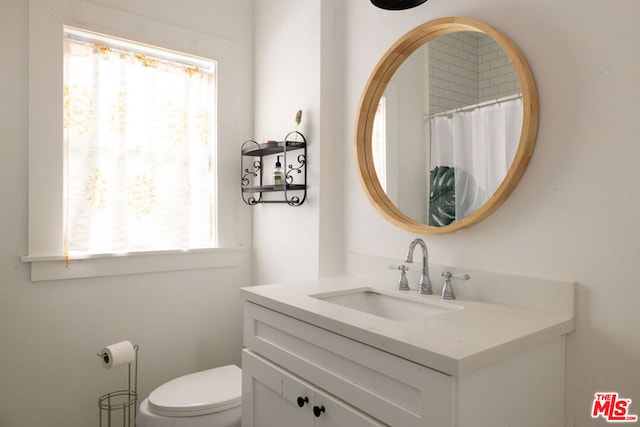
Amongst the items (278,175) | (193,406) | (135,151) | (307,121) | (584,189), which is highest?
(307,121)

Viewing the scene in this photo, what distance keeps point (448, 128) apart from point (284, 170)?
0.81 meters

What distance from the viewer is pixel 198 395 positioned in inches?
64.6

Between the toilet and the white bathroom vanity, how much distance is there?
15 cm

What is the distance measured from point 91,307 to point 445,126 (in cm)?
175

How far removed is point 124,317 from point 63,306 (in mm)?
267

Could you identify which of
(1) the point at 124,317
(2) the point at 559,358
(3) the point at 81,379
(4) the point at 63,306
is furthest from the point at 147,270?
(2) the point at 559,358

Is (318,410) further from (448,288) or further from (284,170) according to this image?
(284,170)

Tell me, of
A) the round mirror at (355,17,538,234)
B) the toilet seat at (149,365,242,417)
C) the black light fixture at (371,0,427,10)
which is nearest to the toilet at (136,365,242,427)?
the toilet seat at (149,365,242,417)

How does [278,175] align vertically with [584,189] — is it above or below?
above

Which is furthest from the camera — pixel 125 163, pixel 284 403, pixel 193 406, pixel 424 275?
pixel 125 163

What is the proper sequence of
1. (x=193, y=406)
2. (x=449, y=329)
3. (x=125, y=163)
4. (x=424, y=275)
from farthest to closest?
(x=125, y=163) → (x=193, y=406) → (x=424, y=275) → (x=449, y=329)

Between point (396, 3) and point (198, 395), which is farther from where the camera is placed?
point (198, 395)

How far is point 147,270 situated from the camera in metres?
2.02
